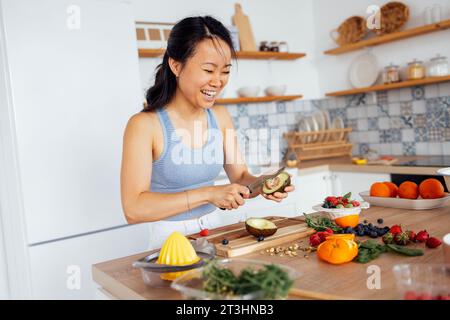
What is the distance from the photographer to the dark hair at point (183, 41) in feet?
5.44

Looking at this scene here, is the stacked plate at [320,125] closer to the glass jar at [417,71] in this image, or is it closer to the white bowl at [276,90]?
the white bowl at [276,90]

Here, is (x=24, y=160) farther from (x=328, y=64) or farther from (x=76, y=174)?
(x=328, y=64)

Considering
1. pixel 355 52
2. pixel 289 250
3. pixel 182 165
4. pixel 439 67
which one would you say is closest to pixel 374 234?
pixel 289 250

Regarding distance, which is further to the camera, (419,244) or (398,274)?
(419,244)

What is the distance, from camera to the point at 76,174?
248 cm

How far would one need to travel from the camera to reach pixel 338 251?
1.12 metres

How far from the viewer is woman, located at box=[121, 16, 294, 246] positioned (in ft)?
4.99

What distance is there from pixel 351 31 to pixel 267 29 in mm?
731

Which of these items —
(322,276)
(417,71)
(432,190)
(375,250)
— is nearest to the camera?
(322,276)

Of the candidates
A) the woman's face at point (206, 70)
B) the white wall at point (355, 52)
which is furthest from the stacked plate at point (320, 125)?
the woman's face at point (206, 70)

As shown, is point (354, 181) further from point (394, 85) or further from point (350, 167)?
point (394, 85)

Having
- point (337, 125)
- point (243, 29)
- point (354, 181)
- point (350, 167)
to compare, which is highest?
point (243, 29)
